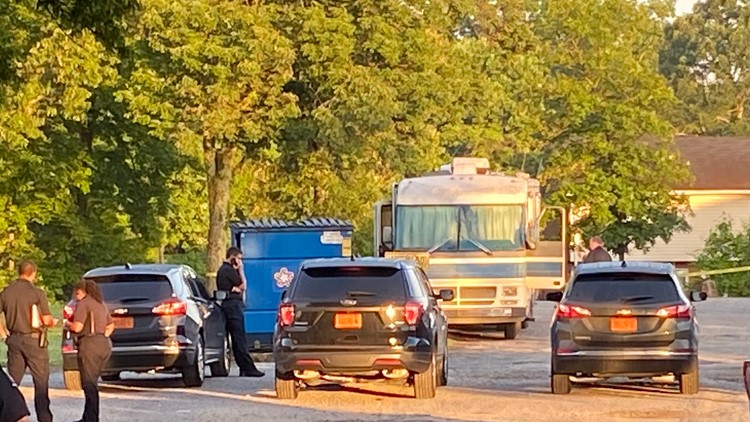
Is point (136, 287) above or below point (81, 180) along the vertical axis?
below

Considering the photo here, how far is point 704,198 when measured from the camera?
69.4 m

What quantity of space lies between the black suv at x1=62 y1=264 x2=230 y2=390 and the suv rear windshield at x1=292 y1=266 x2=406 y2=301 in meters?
2.75

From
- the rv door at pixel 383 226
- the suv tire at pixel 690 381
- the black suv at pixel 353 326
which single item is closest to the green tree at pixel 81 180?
the rv door at pixel 383 226

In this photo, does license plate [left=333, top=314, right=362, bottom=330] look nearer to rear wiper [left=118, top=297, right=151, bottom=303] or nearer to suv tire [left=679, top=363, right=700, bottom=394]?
rear wiper [left=118, top=297, right=151, bottom=303]

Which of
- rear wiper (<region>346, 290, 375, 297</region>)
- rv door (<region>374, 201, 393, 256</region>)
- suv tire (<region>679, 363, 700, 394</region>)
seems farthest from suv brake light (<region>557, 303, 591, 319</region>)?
rv door (<region>374, 201, 393, 256</region>)

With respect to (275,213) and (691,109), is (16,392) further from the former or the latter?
(691,109)

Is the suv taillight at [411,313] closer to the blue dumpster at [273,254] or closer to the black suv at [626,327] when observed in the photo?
the black suv at [626,327]

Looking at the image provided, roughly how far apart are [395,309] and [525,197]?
38.1 feet

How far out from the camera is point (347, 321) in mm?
17828

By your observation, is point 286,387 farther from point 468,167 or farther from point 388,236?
point 468,167

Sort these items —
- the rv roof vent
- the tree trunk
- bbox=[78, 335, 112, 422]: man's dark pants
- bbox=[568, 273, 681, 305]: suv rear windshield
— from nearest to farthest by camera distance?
bbox=[78, 335, 112, 422]: man's dark pants
bbox=[568, 273, 681, 305]: suv rear windshield
the rv roof vent
the tree trunk

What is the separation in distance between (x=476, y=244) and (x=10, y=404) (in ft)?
72.0

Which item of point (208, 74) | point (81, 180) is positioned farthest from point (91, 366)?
point (81, 180)

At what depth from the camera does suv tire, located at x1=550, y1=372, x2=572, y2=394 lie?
18.7m
